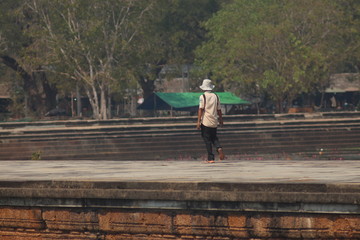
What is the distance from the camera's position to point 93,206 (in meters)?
8.59

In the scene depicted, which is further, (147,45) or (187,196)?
(147,45)

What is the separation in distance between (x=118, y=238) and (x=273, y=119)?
117 ft

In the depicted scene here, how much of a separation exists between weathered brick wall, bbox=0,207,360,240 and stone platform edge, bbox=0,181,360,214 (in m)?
0.08

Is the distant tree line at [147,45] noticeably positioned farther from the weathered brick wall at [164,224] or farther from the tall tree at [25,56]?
the weathered brick wall at [164,224]

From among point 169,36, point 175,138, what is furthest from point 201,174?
point 169,36

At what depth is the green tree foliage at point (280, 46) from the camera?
52094mm

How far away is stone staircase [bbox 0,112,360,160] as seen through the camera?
3850 centimetres

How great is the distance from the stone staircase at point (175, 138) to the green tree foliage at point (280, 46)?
870 centimetres

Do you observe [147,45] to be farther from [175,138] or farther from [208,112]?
→ [208,112]

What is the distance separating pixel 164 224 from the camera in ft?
27.1

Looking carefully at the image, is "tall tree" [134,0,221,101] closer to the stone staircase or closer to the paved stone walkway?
the stone staircase

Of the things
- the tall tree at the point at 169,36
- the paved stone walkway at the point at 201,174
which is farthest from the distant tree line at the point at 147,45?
the paved stone walkway at the point at 201,174

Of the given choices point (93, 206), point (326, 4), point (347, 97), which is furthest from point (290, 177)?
point (347, 97)

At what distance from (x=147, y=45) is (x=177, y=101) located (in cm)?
505
